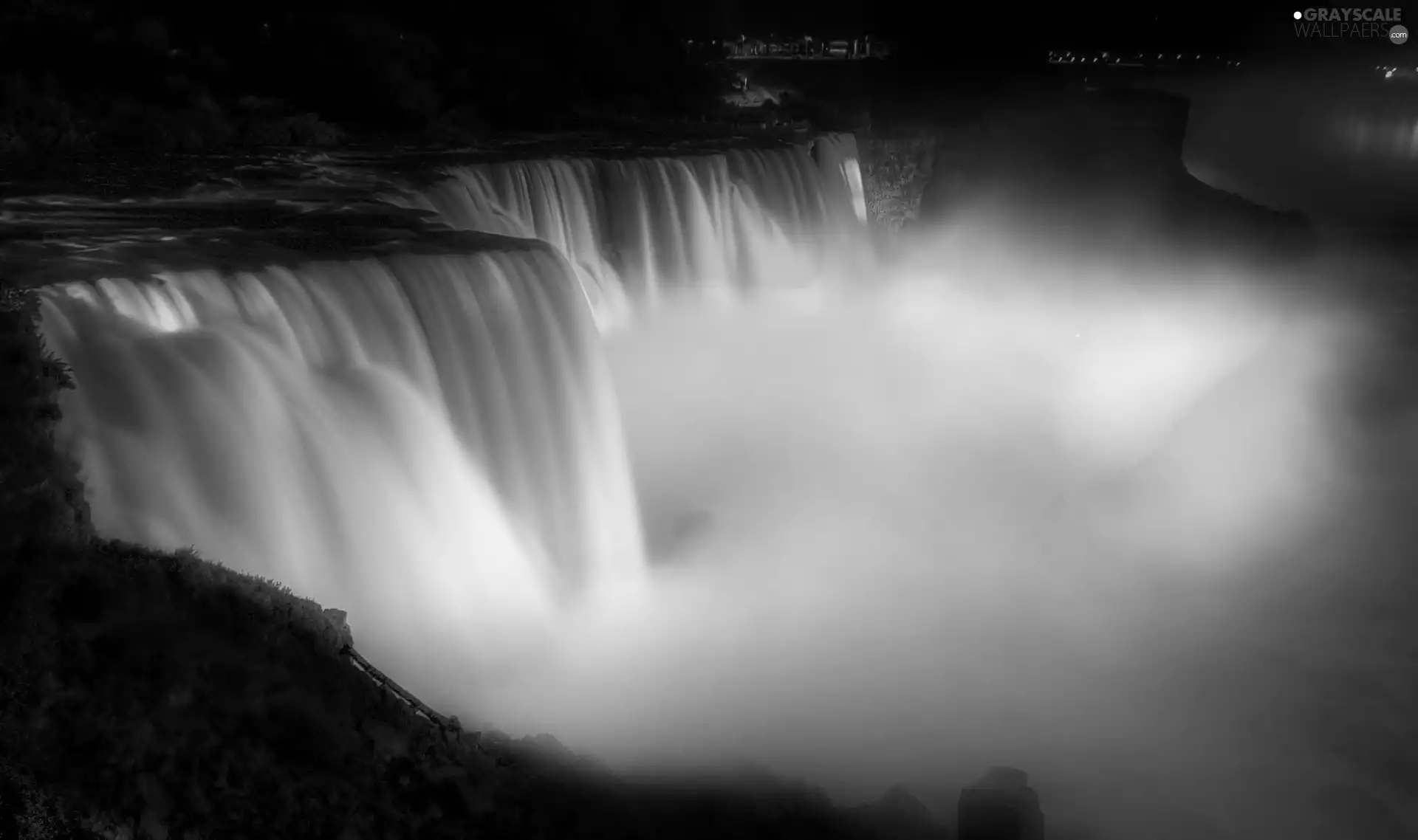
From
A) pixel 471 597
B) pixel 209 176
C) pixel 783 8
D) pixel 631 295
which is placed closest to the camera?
pixel 471 597

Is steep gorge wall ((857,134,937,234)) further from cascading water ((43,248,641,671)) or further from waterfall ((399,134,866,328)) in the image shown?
cascading water ((43,248,641,671))

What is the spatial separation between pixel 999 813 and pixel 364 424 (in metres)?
4.15

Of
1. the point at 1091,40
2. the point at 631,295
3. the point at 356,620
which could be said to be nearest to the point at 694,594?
the point at 356,620

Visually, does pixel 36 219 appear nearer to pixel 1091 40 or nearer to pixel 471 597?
pixel 471 597

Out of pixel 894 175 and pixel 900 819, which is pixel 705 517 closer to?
pixel 900 819

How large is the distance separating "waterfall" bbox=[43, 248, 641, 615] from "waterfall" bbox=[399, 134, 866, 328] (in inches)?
106

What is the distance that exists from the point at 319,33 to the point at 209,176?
8296 millimetres

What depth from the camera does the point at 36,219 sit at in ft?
29.1

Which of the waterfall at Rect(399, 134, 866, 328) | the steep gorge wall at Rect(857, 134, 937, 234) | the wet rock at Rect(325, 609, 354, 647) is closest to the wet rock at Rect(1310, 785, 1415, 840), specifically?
the wet rock at Rect(325, 609, 354, 647)

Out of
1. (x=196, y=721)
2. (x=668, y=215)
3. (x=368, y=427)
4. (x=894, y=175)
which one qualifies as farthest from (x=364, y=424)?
(x=894, y=175)

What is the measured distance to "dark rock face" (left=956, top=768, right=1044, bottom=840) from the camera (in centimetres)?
518

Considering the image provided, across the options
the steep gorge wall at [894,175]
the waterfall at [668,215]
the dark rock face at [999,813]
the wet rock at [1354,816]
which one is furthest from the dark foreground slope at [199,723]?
the steep gorge wall at [894,175]

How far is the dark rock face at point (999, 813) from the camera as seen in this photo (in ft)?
17.0

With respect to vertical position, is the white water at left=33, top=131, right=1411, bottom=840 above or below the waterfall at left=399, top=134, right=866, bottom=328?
below
